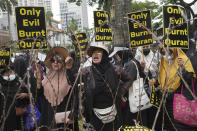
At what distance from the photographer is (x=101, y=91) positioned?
2.95 m

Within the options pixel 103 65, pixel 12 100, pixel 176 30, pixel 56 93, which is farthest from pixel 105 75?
pixel 12 100

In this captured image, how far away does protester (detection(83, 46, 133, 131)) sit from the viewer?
294 centimetres

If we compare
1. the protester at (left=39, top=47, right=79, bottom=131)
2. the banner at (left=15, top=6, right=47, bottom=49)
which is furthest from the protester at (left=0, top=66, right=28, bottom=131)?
the protester at (left=39, top=47, right=79, bottom=131)

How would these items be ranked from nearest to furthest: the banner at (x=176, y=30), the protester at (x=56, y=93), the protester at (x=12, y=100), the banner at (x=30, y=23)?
1. the protester at (x=56, y=93)
2. the banner at (x=176, y=30)
3. the protester at (x=12, y=100)
4. the banner at (x=30, y=23)

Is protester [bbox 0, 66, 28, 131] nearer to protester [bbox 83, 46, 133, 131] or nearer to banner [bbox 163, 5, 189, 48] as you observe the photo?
protester [bbox 83, 46, 133, 131]

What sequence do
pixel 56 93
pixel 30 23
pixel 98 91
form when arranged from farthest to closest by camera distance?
pixel 30 23
pixel 56 93
pixel 98 91

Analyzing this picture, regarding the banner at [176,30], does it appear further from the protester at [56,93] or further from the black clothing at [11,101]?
the black clothing at [11,101]

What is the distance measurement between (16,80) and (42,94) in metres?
0.75

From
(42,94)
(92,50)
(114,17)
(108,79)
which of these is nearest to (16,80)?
(42,94)

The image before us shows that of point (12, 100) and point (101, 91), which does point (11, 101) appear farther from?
point (101, 91)

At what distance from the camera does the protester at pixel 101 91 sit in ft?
9.66

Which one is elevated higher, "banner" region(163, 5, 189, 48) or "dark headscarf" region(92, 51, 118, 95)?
"banner" region(163, 5, 189, 48)

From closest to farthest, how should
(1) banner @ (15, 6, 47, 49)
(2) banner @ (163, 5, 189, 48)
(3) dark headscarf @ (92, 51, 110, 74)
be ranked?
(3) dark headscarf @ (92, 51, 110, 74) < (2) banner @ (163, 5, 189, 48) < (1) banner @ (15, 6, 47, 49)

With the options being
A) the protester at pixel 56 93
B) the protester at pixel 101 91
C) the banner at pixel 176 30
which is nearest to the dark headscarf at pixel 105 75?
the protester at pixel 101 91
